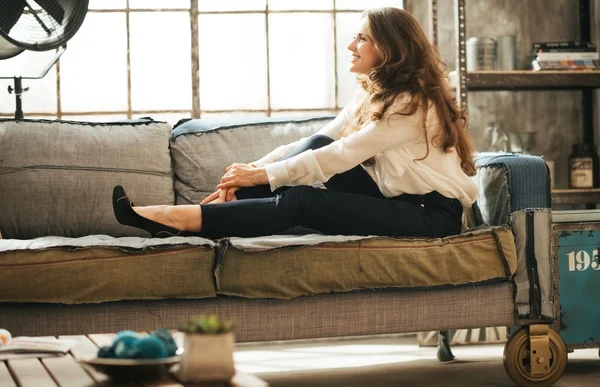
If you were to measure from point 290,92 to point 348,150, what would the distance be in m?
1.42

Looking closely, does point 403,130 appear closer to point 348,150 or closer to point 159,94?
point 348,150

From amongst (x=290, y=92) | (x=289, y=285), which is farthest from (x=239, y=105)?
(x=289, y=285)

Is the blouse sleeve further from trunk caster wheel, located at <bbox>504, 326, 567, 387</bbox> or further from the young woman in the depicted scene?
trunk caster wheel, located at <bbox>504, 326, 567, 387</bbox>

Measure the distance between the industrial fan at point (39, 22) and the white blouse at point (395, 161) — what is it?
3.08ft

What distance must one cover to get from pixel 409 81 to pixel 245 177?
580 mm

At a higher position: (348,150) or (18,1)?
(18,1)

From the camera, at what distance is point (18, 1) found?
2938 millimetres

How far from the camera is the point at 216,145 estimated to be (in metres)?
3.04

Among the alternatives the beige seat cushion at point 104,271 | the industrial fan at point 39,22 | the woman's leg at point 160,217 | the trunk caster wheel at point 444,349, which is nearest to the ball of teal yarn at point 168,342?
the beige seat cushion at point 104,271

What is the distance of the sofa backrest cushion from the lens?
300cm

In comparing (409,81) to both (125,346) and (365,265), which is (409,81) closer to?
(365,265)

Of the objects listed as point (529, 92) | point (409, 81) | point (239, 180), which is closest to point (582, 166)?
point (529, 92)

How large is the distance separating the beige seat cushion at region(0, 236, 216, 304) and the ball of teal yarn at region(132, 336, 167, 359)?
0.98 meters

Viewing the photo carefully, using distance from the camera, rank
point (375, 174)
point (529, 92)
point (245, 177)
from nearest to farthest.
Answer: point (245, 177) < point (375, 174) < point (529, 92)
